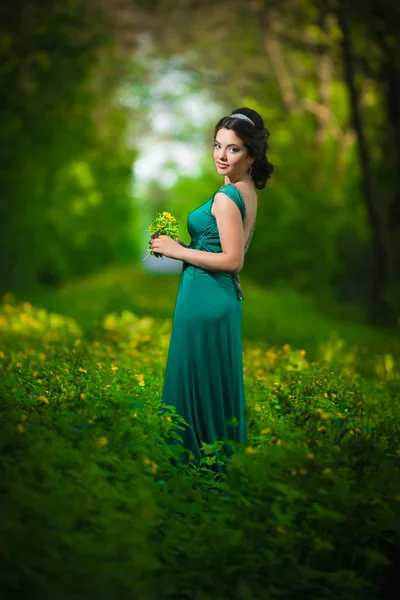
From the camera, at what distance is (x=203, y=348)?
5312 mm

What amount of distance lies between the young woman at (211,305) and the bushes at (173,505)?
292mm

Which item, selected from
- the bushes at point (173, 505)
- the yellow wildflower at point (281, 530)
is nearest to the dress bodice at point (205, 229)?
the bushes at point (173, 505)

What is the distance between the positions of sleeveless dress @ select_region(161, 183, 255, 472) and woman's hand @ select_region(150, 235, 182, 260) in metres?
0.16

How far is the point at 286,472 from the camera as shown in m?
4.54

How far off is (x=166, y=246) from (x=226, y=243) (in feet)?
1.38

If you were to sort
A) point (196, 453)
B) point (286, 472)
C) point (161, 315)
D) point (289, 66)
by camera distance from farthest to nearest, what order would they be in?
point (289, 66) → point (161, 315) → point (196, 453) → point (286, 472)


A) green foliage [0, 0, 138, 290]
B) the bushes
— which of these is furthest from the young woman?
green foliage [0, 0, 138, 290]

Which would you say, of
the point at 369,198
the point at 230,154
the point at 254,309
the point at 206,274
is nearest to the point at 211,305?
the point at 206,274

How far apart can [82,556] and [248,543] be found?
1005 millimetres

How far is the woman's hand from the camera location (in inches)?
207

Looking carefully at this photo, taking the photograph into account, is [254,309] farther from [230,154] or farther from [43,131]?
[230,154]

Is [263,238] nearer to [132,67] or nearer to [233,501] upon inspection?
[132,67]

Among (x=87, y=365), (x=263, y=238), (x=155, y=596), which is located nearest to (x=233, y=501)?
(x=155, y=596)

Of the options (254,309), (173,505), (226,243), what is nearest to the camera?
(173,505)
